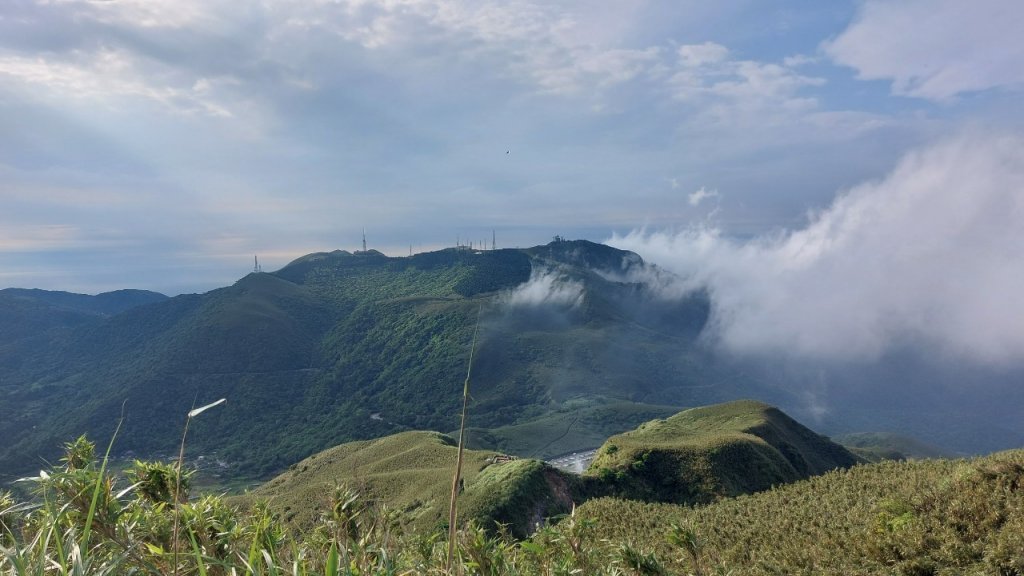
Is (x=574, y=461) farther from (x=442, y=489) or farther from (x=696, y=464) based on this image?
(x=442, y=489)

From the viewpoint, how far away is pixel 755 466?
230 ft

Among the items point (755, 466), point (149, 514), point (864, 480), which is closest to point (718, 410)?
point (755, 466)

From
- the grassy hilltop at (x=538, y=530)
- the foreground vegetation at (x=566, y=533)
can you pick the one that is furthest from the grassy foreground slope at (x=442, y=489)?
the foreground vegetation at (x=566, y=533)

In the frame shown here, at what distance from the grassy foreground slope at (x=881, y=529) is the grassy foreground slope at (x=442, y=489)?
16.7 meters

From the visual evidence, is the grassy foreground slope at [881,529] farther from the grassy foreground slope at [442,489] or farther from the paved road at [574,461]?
the paved road at [574,461]

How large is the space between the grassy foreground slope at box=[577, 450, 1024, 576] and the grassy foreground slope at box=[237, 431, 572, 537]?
1667cm

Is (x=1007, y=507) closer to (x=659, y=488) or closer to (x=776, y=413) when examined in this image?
(x=659, y=488)

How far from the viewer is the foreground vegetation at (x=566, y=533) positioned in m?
8.15

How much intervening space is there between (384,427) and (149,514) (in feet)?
635

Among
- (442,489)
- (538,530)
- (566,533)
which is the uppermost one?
(566,533)

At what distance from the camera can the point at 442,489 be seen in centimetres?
6525

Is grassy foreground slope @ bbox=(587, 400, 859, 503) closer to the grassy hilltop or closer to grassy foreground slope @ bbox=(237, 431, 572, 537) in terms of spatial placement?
the grassy hilltop

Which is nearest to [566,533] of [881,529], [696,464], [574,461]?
[881,529]

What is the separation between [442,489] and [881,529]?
161 feet
